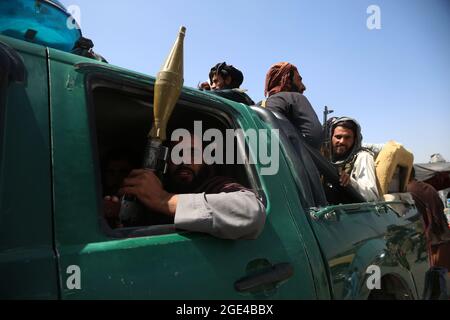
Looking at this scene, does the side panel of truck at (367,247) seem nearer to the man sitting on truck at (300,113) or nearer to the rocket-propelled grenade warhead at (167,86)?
the man sitting on truck at (300,113)

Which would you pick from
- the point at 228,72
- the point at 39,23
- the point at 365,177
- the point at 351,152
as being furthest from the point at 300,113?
the point at 39,23

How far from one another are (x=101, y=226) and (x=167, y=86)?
1.81 feet

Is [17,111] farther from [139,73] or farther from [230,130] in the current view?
[230,130]

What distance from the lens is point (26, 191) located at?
101 cm

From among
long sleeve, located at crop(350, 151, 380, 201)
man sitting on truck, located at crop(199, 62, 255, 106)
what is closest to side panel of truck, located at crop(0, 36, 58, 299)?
long sleeve, located at crop(350, 151, 380, 201)

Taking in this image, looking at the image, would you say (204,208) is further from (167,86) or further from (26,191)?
(26,191)

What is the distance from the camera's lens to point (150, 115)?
212 cm

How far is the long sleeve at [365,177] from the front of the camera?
9.30 feet

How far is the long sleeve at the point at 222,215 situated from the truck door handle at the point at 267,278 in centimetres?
14

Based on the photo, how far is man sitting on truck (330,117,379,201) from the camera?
312 cm

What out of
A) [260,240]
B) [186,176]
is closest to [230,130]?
[186,176]

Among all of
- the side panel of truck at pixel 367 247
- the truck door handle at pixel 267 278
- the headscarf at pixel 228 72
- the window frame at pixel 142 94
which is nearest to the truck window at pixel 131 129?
the window frame at pixel 142 94

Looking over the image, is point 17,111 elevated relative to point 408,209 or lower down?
elevated
